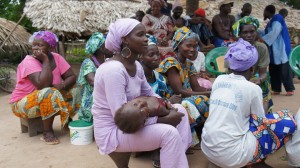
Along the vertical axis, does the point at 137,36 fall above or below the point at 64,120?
above

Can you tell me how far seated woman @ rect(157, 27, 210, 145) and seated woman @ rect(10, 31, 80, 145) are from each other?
133 centimetres

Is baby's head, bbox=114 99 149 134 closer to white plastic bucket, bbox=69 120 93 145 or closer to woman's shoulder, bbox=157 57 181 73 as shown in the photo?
woman's shoulder, bbox=157 57 181 73

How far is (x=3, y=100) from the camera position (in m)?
7.41

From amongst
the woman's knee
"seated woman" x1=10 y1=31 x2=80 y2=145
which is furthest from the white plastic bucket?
the woman's knee

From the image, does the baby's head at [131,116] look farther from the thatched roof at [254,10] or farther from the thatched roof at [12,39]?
the thatched roof at [254,10]

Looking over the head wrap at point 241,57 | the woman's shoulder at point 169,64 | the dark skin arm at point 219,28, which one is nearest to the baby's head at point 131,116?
the head wrap at point 241,57

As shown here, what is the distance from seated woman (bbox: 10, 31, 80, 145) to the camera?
392cm

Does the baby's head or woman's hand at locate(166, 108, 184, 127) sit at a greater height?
the baby's head

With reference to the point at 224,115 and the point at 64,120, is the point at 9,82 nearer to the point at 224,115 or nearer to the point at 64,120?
the point at 64,120

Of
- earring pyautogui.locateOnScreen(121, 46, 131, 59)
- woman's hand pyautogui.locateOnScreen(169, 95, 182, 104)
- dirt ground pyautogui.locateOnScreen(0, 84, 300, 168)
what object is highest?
earring pyautogui.locateOnScreen(121, 46, 131, 59)

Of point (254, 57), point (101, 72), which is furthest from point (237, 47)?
point (101, 72)

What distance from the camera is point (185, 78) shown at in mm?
3887

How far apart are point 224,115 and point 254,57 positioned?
1.94ft

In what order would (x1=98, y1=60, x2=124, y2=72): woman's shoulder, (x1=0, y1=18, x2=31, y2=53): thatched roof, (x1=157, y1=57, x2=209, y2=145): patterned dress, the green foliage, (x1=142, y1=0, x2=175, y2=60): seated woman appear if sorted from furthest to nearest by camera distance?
1. the green foliage
2. (x1=0, y1=18, x2=31, y2=53): thatched roof
3. (x1=142, y1=0, x2=175, y2=60): seated woman
4. (x1=157, y1=57, x2=209, y2=145): patterned dress
5. (x1=98, y1=60, x2=124, y2=72): woman's shoulder
